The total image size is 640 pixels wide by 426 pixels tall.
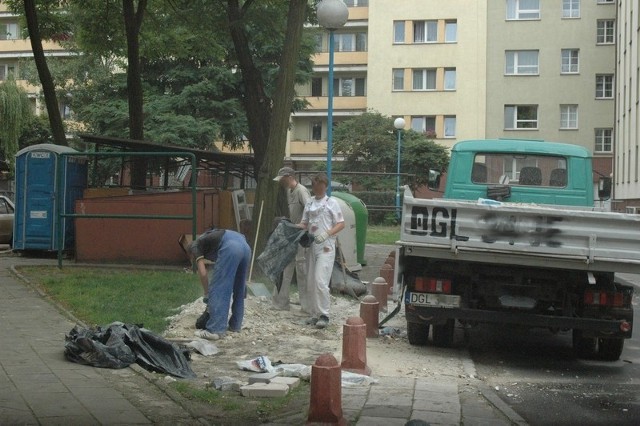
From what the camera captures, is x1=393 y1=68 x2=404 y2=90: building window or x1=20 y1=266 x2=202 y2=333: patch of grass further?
x1=393 y1=68 x2=404 y2=90: building window

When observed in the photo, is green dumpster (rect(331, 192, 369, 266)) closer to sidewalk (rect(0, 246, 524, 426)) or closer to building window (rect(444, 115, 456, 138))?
sidewalk (rect(0, 246, 524, 426))

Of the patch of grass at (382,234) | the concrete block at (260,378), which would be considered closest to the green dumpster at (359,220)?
the patch of grass at (382,234)

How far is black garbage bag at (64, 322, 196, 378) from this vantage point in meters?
7.89

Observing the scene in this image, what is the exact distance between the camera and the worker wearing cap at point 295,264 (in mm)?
11430

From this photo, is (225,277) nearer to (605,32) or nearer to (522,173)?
(522,173)

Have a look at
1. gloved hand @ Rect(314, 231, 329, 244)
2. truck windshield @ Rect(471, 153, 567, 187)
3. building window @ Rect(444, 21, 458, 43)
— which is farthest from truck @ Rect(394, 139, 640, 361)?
building window @ Rect(444, 21, 458, 43)

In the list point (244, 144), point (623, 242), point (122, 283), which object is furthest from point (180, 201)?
point (244, 144)

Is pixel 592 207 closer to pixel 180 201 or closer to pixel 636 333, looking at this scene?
pixel 636 333

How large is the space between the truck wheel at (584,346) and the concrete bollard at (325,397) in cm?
466

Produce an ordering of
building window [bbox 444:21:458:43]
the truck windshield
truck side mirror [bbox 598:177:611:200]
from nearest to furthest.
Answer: the truck windshield, truck side mirror [bbox 598:177:611:200], building window [bbox 444:21:458:43]

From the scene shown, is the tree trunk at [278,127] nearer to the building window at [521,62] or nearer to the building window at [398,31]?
the building window at [521,62]

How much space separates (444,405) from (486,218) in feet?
8.70

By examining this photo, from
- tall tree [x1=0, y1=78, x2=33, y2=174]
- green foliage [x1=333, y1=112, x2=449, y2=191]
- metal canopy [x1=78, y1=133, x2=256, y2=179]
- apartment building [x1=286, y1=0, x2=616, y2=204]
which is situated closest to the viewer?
metal canopy [x1=78, y1=133, x2=256, y2=179]

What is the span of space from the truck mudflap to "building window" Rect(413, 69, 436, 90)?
45.4 metres
